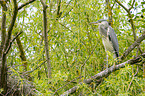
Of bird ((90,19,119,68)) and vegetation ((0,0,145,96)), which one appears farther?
bird ((90,19,119,68))

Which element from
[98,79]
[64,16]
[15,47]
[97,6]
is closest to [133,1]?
[97,6]

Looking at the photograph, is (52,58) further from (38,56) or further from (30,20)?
(30,20)

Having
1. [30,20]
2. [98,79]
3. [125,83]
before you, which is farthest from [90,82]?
[30,20]

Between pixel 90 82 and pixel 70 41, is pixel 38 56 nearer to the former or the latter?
pixel 70 41

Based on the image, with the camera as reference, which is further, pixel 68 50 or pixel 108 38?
pixel 108 38

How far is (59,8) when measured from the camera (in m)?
2.58

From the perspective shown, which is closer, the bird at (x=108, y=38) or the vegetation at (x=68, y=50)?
the vegetation at (x=68, y=50)

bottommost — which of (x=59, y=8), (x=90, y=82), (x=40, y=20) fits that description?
(x=90, y=82)

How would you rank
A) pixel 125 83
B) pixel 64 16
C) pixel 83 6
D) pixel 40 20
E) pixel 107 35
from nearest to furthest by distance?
pixel 125 83 < pixel 83 6 < pixel 40 20 < pixel 64 16 < pixel 107 35

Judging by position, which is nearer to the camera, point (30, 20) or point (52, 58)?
point (52, 58)

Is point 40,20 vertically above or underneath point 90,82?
above

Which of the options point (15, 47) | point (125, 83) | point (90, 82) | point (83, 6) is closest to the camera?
point (125, 83)

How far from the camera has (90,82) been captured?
188 cm

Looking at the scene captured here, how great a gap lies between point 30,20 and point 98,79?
121cm
